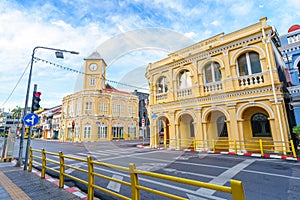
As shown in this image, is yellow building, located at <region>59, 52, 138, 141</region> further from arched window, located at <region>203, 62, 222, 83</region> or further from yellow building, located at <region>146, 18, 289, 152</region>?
arched window, located at <region>203, 62, 222, 83</region>

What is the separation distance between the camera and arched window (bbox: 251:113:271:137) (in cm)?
1033

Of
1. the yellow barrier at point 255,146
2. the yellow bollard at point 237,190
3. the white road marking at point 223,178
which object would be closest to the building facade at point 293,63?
the yellow barrier at point 255,146

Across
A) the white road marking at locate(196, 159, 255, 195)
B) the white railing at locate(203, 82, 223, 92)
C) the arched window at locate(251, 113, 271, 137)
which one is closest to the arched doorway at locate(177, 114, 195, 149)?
the white railing at locate(203, 82, 223, 92)

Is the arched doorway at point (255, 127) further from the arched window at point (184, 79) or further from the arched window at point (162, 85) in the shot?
the arched window at point (162, 85)

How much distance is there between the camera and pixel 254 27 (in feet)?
35.2

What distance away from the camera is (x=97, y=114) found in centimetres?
2939

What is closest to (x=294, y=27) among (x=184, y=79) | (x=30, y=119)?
(x=184, y=79)

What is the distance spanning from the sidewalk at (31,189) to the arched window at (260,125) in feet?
35.4

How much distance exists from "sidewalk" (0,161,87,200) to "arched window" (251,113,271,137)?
1080 cm

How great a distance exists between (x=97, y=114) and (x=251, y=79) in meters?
24.9

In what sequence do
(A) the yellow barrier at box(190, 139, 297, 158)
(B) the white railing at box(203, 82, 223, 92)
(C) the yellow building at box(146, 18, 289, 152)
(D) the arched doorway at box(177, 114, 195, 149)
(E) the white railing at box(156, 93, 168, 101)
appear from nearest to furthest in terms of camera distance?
(A) the yellow barrier at box(190, 139, 297, 158) < (C) the yellow building at box(146, 18, 289, 152) < (B) the white railing at box(203, 82, 223, 92) < (D) the arched doorway at box(177, 114, 195, 149) < (E) the white railing at box(156, 93, 168, 101)

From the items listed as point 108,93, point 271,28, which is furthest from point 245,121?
point 108,93

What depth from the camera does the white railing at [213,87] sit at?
11648mm

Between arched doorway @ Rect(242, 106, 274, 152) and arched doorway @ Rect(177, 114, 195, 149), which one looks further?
arched doorway @ Rect(177, 114, 195, 149)
